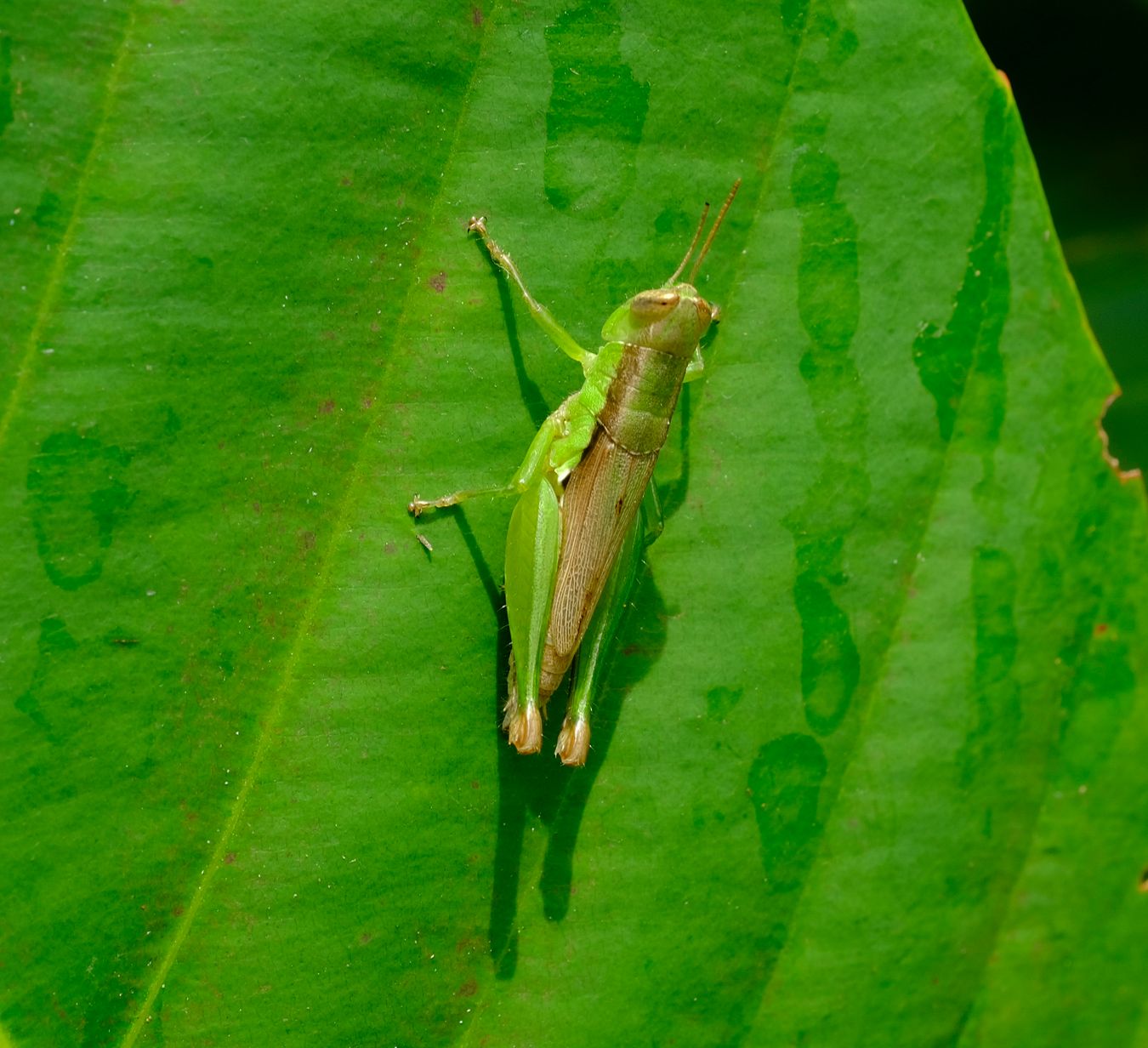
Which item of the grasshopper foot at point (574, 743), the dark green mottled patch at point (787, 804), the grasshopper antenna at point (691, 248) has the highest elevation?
the grasshopper antenna at point (691, 248)

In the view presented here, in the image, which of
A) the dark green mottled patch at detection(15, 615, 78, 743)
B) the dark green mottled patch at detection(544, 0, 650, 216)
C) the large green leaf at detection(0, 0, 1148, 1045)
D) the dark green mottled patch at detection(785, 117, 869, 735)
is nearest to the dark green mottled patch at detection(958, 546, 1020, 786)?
the large green leaf at detection(0, 0, 1148, 1045)

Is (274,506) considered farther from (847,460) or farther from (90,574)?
(847,460)

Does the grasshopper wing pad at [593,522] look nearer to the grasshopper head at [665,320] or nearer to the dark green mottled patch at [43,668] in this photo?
the grasshopper head at [665,320]

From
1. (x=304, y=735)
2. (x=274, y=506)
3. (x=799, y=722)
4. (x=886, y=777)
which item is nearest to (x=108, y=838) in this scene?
(x=304, y=735)

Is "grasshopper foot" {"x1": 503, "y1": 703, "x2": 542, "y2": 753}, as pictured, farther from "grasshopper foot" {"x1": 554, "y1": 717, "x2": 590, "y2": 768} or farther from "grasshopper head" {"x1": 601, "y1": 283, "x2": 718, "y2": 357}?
"grasshopper head" {"x1": 601, "y1": 283, "x2": 718, "y2": 357}

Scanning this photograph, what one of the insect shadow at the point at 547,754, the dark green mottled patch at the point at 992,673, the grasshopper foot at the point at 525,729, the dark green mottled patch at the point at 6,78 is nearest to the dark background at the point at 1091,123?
the dark green mottled patch at the point at 992,673

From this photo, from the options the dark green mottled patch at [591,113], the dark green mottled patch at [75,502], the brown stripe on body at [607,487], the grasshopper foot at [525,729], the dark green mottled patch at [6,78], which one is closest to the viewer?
the dark green mottled patch at [6,78]
